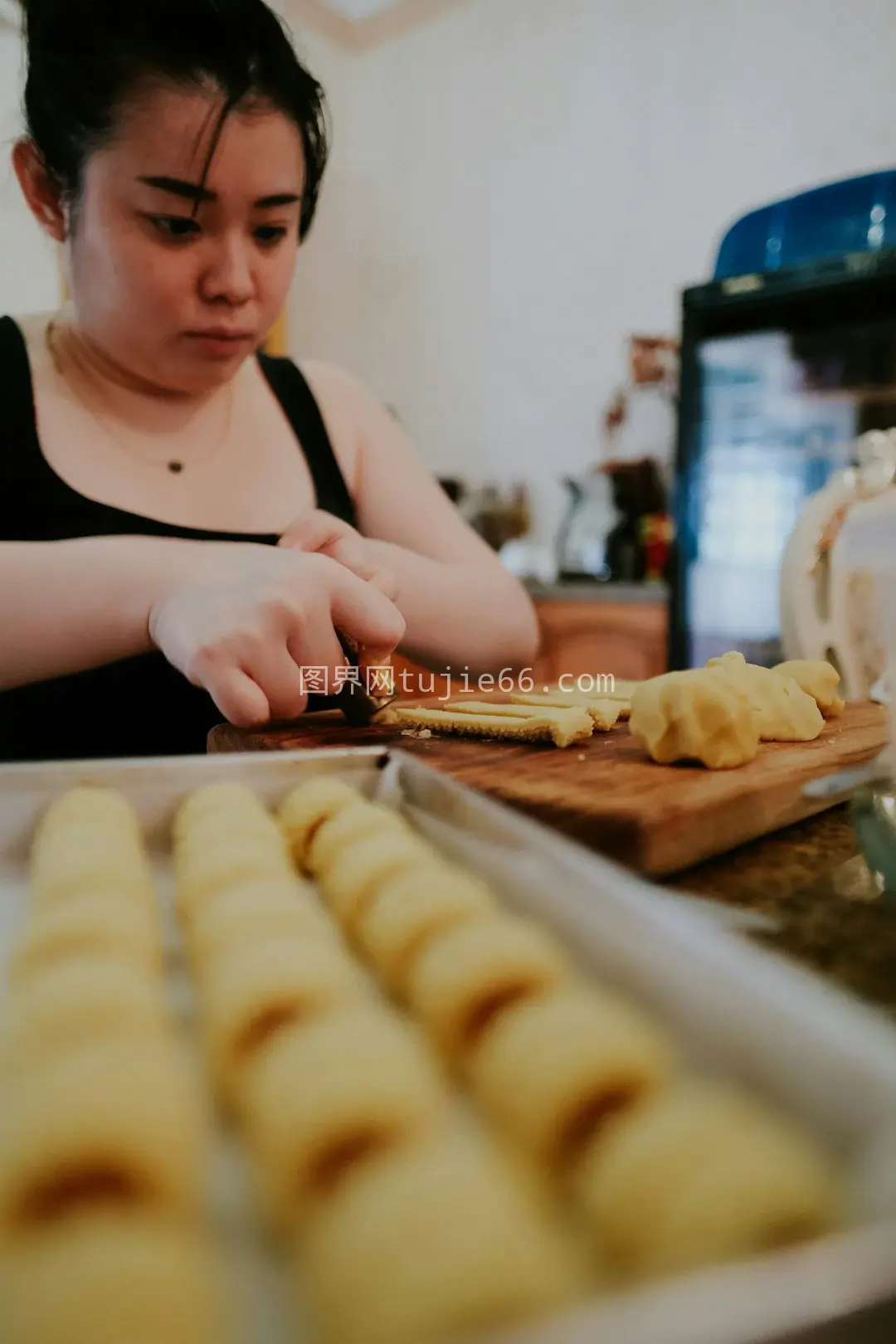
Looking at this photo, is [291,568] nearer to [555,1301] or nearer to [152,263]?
[152,263]

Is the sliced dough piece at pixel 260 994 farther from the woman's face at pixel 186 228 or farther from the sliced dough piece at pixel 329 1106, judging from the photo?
the woman's face at pixel 186 228

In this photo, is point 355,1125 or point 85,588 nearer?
point 355,1125

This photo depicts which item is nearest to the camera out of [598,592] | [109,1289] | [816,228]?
[109,1289]

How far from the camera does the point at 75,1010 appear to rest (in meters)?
0.29

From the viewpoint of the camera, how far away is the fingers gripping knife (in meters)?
0.71

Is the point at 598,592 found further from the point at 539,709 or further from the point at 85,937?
the point at 85,937

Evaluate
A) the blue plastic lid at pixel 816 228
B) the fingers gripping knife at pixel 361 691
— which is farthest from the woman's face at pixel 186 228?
the blue plastic lid at pixel 816 228

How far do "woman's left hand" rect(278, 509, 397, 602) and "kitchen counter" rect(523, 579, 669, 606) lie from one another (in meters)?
1.35

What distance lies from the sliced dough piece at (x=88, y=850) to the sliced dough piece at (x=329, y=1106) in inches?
6.1

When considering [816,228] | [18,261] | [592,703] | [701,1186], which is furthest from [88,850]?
[18,261]

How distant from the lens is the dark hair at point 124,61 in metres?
0.83

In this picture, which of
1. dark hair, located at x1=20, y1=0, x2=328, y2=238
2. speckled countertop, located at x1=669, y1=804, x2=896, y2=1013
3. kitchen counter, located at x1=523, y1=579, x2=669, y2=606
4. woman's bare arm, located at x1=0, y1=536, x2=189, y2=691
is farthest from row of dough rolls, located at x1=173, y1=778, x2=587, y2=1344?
kitchen counter, located at x1=523, y1=579, x2=669, y2=606

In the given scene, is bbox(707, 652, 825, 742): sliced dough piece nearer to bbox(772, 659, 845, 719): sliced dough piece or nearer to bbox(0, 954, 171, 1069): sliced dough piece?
bbox(772, 659, 845, 719): sliced dough piece

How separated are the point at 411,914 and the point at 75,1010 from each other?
128mm
